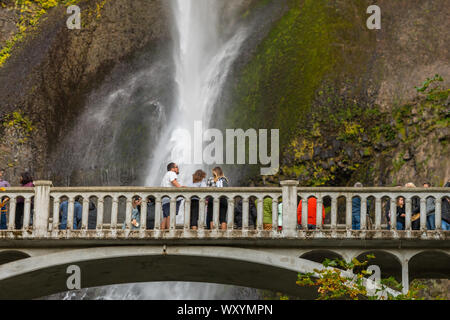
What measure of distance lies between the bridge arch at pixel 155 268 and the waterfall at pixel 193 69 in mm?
13405

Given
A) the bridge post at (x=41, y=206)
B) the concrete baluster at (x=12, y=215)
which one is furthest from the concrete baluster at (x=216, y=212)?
the concrete baluster at (x=12, y=215)

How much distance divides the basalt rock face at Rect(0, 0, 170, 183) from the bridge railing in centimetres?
1917

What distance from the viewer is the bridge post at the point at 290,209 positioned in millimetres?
25078

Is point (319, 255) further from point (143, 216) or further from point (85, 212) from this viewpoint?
point (85, 212)

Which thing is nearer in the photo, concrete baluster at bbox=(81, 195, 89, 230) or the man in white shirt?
concrete baluster at bbox=(81, 195, 89, 230)

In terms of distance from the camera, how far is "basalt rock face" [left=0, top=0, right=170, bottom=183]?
45812 millimetres

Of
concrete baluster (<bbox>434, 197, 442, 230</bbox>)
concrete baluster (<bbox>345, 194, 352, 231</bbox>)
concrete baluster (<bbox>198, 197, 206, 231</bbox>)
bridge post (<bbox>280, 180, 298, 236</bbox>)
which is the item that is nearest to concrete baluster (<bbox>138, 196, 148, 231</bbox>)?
concrete baluster (<bbox>198, 197, 206, 231</bbox>)

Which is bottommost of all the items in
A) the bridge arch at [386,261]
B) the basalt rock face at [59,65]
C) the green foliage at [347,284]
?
the green foliage at [347,284]

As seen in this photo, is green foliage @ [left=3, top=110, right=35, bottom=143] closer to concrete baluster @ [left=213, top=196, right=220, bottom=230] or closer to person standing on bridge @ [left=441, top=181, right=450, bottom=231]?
concrete baluster @ [left=213, top=196, right=220, bottom=230]

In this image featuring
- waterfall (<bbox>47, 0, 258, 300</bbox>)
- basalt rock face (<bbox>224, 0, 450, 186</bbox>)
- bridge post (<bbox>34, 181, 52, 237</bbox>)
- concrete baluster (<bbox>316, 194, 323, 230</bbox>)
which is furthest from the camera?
waterfall (<bbox>47, 0, 258, 300</bbox>)

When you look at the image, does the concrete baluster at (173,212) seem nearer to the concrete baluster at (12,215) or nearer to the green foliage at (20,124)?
the concrete baluster at (12,215)

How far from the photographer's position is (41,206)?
25266 millimetres

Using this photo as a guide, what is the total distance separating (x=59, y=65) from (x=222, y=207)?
25.8 metres

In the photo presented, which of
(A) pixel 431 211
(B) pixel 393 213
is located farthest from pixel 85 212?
(A) pixel 431 211
